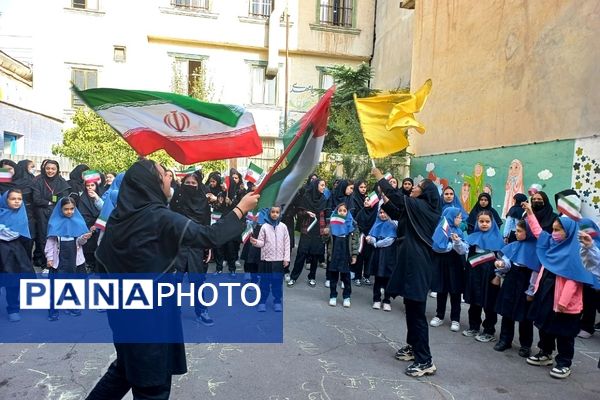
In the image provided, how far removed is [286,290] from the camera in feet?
26.3

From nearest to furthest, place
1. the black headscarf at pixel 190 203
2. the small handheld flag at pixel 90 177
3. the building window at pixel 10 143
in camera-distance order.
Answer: the black headscarf at pixel 190 203
the small handheld flag at pixel 90 177
the building window at pixel 10 143

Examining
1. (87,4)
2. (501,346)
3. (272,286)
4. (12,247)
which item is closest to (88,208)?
(12,247)

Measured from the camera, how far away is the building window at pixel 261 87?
22688mm

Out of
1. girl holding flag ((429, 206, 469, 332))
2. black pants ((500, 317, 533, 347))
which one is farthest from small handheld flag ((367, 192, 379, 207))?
black pants ((500, 317, 533, 347))

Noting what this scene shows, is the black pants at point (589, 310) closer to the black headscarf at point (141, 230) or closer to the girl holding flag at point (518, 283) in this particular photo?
the girl holding flag at point (518, 283)

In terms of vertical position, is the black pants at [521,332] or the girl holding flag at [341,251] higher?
the girl holding flag at [341,251]

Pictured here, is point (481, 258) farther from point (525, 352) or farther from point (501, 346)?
point (525, 352)

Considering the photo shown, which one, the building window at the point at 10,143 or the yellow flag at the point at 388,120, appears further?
the building window at the point at 10,143

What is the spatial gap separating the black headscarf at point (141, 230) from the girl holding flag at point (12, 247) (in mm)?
3514

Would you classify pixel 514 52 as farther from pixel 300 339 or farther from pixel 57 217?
pixel 57 217

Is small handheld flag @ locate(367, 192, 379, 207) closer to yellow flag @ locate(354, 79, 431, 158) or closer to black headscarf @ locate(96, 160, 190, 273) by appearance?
yellow flag @ locate(354, 79, 431, 158)

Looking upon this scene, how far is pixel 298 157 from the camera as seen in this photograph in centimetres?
399

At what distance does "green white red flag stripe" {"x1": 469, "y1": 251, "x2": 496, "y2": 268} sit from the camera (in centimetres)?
591

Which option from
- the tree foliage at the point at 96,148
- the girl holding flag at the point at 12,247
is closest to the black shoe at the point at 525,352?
the girl holding flag at the point at 12,247
